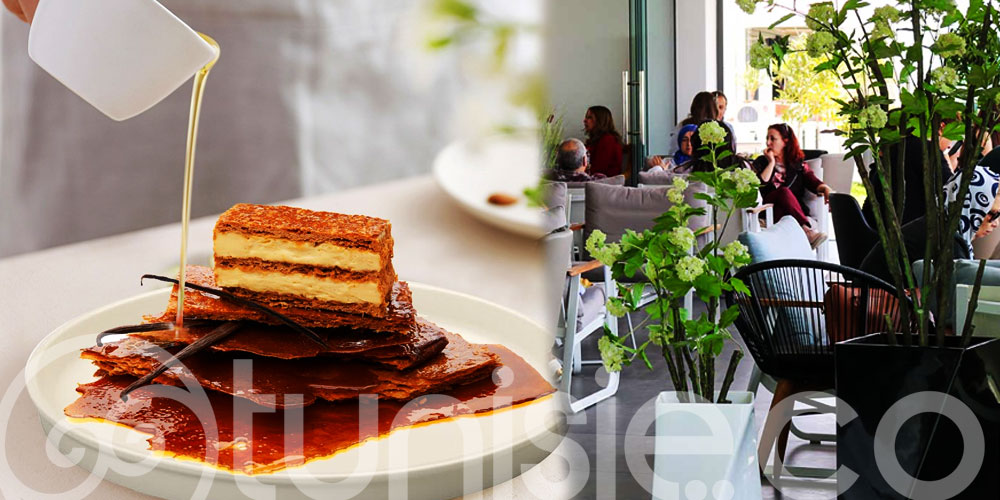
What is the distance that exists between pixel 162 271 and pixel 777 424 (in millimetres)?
1605

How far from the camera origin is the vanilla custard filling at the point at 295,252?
2.08 feet

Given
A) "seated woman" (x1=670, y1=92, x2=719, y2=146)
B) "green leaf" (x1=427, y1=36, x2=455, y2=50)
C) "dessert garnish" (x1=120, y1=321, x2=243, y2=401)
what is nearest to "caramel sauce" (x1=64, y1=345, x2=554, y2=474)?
"dessert garnish" (x1=120, y1=321, x2=243, y2=401)

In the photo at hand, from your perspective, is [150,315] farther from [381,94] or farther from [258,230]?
[381,94]

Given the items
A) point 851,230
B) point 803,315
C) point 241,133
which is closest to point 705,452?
point 241,133

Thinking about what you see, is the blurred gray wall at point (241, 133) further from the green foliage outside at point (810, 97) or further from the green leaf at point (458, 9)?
the green foliage outside at point (810, 97)

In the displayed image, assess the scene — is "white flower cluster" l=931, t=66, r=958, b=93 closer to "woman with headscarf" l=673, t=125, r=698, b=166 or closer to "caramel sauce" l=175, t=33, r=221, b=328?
"caramel sauce" l=175, t=33, r=221, b=328

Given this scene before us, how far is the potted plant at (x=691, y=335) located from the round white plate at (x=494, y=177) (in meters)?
0.29

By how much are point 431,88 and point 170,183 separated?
213 mm

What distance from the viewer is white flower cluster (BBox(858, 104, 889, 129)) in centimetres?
88

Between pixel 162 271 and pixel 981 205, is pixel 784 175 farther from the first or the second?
pixel 162 271

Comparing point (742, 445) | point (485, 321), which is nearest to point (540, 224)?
point (485, 321)

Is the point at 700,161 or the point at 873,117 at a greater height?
the point at 873,117

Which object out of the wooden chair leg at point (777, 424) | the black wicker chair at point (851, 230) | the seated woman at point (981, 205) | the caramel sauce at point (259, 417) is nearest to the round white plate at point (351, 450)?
the caramel sauce at point (259, 417)

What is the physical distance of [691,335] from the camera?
961mm
